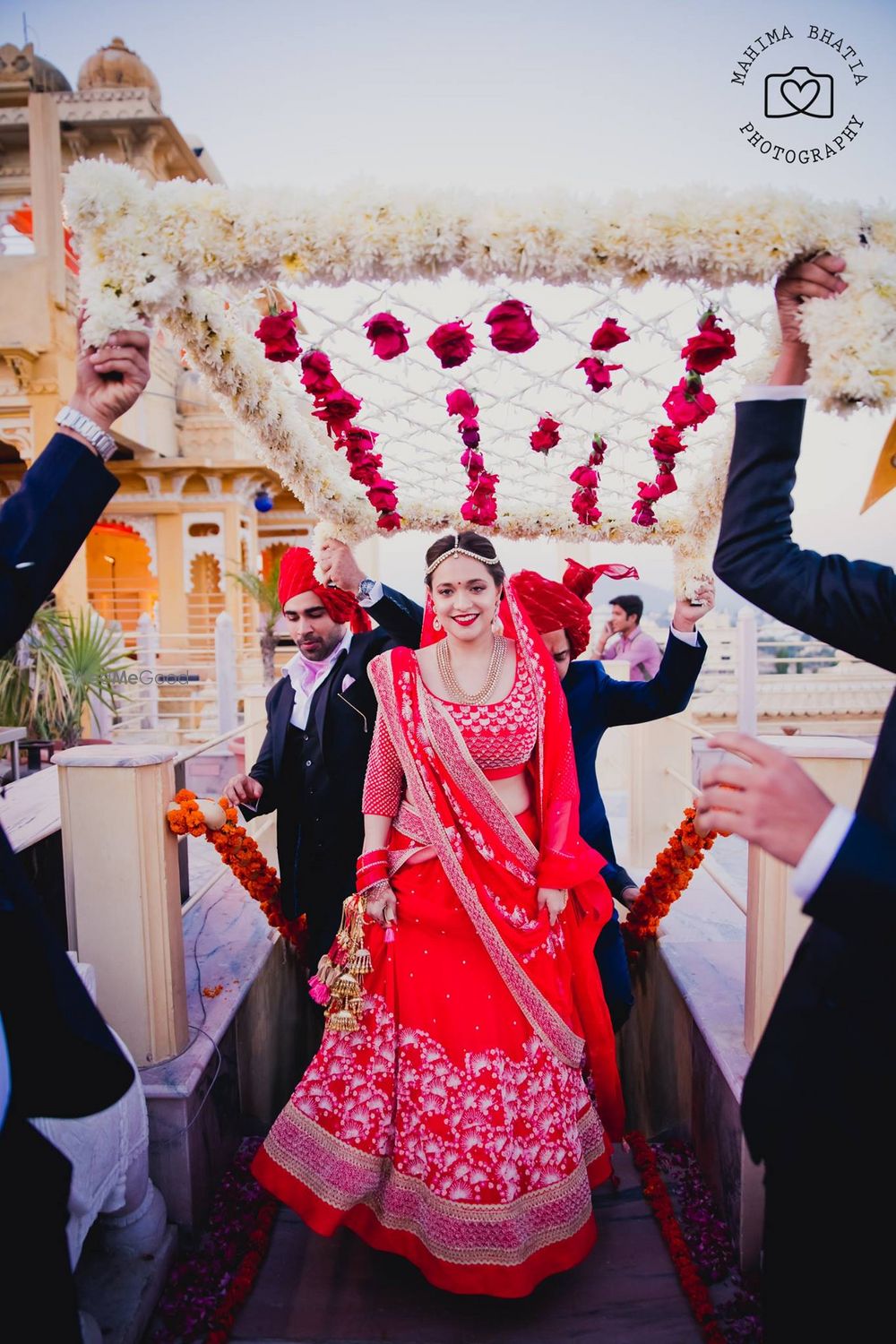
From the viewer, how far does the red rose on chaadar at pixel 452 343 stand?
171cm

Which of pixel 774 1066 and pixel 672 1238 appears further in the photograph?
pixel 672 1238

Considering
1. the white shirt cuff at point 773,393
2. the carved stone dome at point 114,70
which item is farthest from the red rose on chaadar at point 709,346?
the carved stone dome at point 114,70

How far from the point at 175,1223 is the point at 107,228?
2.32 m

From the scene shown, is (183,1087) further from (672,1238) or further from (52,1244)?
(672,1238)

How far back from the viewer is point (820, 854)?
835mm

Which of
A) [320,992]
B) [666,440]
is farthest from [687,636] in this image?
[320,992]

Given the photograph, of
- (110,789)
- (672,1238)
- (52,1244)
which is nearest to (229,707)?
(110,789)

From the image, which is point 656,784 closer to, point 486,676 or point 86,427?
point 486,676

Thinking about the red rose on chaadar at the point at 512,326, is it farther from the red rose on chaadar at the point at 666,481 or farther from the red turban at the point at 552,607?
Answer: the red rose on chaadar at the point at 666,481

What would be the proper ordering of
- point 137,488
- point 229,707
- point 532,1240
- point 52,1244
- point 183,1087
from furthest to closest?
point 137,488 → point 229,707 → point 183,1087 → point 532,1240 → point 52,1244

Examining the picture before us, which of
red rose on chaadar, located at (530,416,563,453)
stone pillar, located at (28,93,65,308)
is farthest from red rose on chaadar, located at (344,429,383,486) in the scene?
stone pillar, located at (28,93,65,308)

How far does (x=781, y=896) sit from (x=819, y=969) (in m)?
1.04

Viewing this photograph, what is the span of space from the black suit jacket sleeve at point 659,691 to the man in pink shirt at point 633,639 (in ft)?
11.2

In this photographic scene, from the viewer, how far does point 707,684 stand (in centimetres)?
1052
